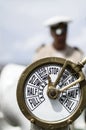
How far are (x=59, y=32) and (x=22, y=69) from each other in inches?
13.2

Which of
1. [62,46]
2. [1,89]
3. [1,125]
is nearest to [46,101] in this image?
[1,125]

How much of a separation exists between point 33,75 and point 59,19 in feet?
3.49

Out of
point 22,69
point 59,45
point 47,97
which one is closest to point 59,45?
point 59,45

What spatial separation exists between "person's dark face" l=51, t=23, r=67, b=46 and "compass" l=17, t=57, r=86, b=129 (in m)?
1.03

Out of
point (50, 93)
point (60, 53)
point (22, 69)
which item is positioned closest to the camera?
point (50, 93)

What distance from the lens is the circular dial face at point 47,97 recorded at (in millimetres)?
2430

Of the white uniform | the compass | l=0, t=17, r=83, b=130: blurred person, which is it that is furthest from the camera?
the white uniform

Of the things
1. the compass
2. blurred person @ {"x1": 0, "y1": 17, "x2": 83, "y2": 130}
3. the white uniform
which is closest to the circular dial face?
the compass

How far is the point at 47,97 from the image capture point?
8.01ft

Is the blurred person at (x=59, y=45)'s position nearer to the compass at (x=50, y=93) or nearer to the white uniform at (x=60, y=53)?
the white uniform at (x=60, y=53)

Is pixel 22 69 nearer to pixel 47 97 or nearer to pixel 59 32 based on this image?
pixel 59 32

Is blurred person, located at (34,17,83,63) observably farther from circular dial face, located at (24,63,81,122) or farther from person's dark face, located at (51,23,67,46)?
circular dial face, located at (24,63,81,122)

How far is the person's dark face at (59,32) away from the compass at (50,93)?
1033 mm

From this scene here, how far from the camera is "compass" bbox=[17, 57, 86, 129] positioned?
2.43m
